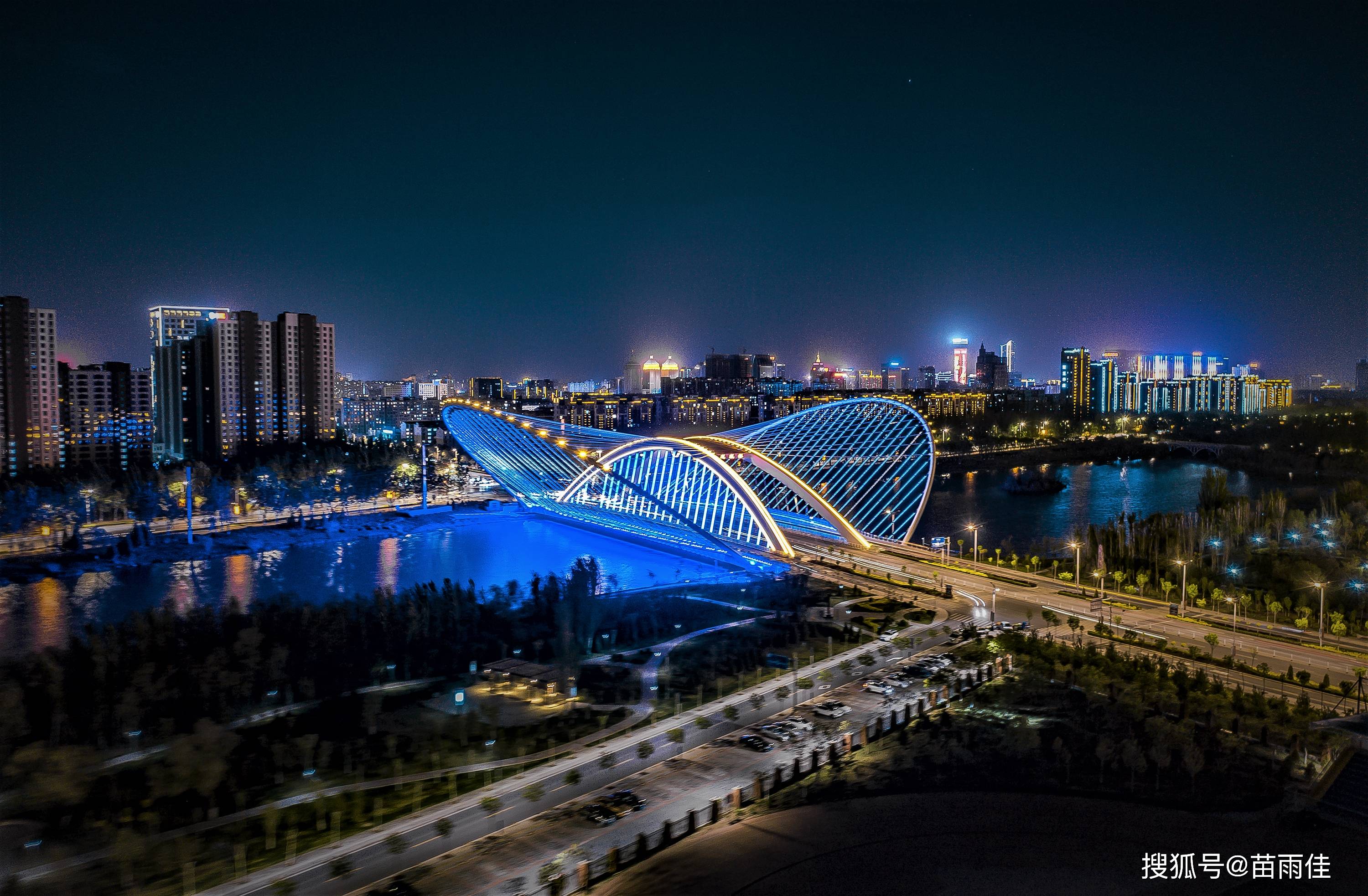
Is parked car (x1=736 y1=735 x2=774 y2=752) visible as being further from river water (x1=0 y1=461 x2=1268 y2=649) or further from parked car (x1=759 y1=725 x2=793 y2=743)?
river water (x1=0 y1=461 x2=1268 y2=649)

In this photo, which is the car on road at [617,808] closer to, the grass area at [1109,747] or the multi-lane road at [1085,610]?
the grass area at [1109,747]

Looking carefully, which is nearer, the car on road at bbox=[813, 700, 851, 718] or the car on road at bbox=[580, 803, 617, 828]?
the car on road at bbox=[580, 803, 617, 828]

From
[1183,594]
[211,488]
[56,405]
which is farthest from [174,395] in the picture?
[1183,594]

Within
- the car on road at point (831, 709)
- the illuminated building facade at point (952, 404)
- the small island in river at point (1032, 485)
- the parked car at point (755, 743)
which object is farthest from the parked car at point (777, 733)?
the illuminated building facade at point (952, 404)

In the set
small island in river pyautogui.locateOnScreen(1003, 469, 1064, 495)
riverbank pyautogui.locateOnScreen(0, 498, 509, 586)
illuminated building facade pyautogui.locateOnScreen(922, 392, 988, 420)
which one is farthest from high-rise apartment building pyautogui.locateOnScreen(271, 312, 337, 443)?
illuminated building facade pyautogui.locateOnScreen(922, 392, 988, 420)

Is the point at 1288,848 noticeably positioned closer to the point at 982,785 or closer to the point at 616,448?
the point at 982,785

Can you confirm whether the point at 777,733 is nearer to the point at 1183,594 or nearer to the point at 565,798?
the point at 565,798

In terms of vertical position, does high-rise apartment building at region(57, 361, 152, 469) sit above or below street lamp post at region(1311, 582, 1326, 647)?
above
